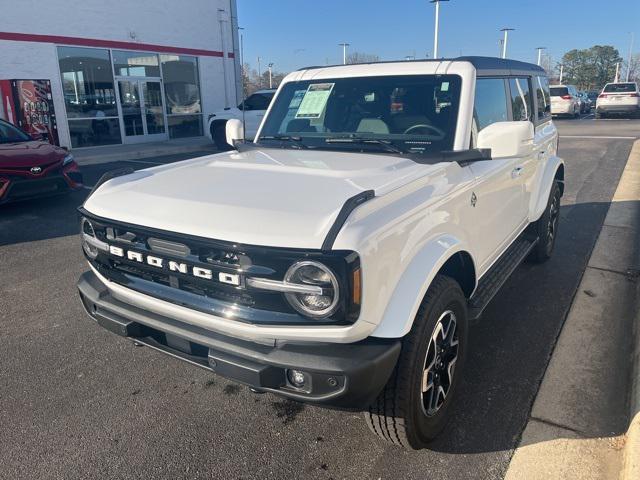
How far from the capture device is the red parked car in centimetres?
733

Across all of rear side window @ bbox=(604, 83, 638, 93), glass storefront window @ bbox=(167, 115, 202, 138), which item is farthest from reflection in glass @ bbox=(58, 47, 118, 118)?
rear side window @ bbox=(604, 83, 638, 93)

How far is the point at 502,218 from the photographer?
367 centimetres

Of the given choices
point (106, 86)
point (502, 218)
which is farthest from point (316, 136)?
point (106, 86)

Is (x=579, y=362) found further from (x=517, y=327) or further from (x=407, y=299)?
(x=407, y=299)

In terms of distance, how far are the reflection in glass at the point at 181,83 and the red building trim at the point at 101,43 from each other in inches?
9.8

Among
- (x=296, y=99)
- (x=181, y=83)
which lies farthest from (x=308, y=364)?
(x=181, y=83)

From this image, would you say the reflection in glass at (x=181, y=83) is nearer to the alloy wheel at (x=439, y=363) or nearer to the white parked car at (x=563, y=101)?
the alloy wheel at (x=439, y=363)

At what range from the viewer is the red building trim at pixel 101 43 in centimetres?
1353

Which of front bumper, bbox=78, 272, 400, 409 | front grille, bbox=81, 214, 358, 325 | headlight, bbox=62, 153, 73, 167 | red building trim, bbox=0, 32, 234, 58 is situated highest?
red building trim, bbox=0, 32, 234, 58

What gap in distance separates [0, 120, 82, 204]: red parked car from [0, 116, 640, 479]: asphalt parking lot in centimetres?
332

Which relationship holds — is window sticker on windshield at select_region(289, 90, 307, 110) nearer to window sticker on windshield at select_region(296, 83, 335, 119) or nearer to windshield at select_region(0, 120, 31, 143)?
window sticker on windshield at select_region(296, 83, 335, 119)

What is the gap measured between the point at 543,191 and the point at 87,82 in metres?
14.5

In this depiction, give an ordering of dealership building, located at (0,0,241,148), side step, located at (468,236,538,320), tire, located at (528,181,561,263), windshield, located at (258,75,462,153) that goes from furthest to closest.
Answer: dealership building, located at (0,0,241,148) < tire, located at (528,181,561,263) < windshield, located at (258,75,462,153) < side step, located at (468,236,538,320)

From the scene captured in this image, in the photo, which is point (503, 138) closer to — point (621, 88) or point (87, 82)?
point (87, 82)
